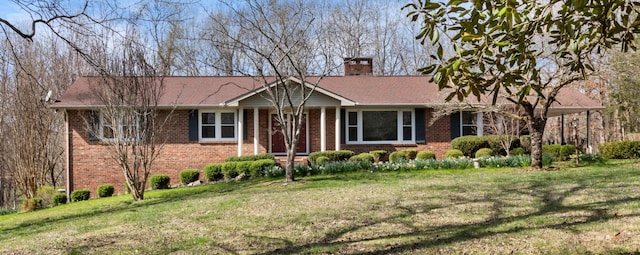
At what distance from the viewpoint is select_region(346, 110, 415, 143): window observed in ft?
67.6

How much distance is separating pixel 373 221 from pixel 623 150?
13.3 m

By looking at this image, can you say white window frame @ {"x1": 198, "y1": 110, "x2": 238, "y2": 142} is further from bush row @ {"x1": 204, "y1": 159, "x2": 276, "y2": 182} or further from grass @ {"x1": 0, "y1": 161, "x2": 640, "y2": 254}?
grass @ {"x1": 0, "y1": 161, "x2": 640, "y2": 254}

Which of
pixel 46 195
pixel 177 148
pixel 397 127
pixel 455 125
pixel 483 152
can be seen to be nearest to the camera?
pixel 483 152

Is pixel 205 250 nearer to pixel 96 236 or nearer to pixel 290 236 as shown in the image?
pixel 290 236

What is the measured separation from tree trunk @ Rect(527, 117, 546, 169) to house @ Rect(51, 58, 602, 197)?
451 centimetres

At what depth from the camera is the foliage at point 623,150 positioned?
664 inches

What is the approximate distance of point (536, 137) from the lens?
14.4 meters

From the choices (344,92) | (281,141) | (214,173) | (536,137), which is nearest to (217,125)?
(281,141)

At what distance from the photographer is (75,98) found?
19438 millimetres

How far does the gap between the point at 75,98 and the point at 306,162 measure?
363 inches

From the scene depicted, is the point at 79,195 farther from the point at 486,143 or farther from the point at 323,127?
the point at 486,143

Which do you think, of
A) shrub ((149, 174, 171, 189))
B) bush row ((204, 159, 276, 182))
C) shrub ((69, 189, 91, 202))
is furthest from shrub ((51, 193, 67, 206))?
bush row ((204, 159, 276, 182))

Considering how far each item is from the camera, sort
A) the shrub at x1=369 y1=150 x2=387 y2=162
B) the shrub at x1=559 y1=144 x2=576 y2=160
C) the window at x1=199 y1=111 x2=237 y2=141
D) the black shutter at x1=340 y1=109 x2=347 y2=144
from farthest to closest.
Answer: the black shutter at x1=340 y1=109 x2=347 y2=144 → the window at x1=199 y1=111 x2=237 y2=141 → the shrub at x1=369 y1=150 x2=387 y2=162 → the shrub at x1=559 y1=144 x2=576 y2=160

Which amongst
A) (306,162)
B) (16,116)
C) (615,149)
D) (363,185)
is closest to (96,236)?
(363,185)
